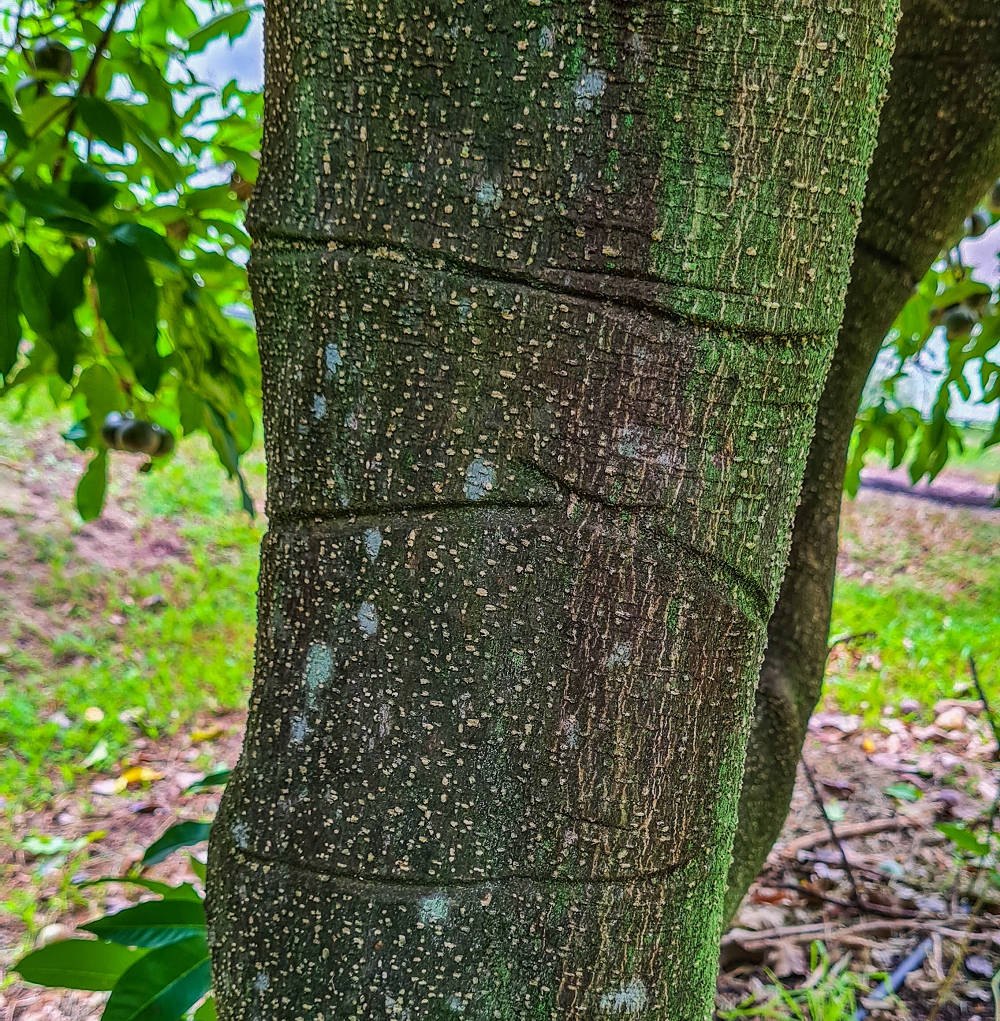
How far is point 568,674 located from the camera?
1.71ft

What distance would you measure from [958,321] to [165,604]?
310cm

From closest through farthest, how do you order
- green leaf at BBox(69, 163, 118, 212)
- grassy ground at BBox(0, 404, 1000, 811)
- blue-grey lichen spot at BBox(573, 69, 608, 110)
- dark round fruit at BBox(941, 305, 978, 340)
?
blue-grey lichen spot at BBox(573, 69, 608, 110) < green leaf at BBox(69, 163, 118, 212) < dark round fruit at BBox(941, 305, 978, 340) < grassy ground at BBox(0, 404, 1000, 811)

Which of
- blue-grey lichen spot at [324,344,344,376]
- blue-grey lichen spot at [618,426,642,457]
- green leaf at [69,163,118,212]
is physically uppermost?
green leaf at [69,163,118,212]

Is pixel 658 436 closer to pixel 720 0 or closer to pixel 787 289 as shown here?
pixel 787 289

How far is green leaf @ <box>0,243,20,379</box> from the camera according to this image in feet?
3.07

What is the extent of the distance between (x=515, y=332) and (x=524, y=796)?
0.96ft

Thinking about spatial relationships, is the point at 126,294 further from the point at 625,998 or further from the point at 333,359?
the point at 625,998

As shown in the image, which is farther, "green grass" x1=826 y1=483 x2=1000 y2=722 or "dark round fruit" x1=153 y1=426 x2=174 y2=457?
"green grass" x1=826 y1=483 x2=1000 y2=722

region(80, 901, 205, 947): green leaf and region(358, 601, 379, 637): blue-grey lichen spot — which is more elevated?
region(358, 601, 379, 637): blue-grey lichen spot

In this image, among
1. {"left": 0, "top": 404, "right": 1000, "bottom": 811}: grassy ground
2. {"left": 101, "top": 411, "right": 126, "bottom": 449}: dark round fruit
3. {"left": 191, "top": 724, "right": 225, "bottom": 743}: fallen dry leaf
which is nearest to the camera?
{"left": 101, "top": 411, "right": 126, "bottom": 449}: dark round fruit

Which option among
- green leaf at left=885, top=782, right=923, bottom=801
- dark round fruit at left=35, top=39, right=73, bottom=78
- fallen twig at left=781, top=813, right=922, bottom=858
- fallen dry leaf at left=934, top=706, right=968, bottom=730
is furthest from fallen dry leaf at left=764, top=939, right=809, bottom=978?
dark round fruit at left=35, top=39, right=73, bottom=78

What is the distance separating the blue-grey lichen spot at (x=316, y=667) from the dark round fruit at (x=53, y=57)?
1302 millimetres

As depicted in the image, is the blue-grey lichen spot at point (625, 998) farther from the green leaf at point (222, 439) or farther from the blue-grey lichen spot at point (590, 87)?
the green leaf at point (222, 439)

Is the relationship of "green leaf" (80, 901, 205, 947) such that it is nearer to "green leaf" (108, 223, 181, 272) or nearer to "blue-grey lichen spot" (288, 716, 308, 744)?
"blue-grey lichen spot" (288, 716, 308, 744)
